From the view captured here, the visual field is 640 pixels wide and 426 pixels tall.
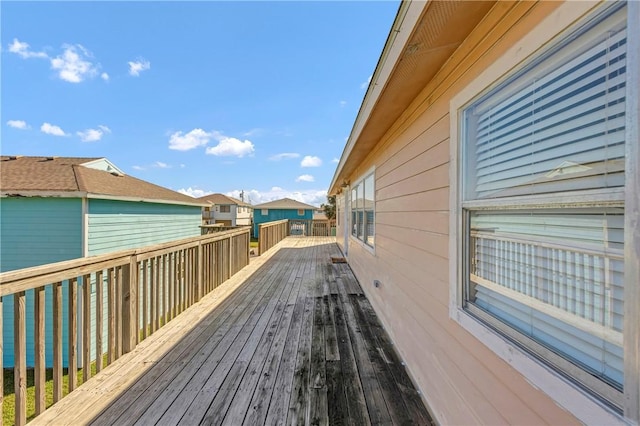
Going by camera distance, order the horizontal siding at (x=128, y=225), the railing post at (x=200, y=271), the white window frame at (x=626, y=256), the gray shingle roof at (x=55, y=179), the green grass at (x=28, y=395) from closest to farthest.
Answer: the white window frame at (x=626, y=256) < the railing post at (x=200, y=271) < the green grass at (x=28, y=395) < the gray shingle roof at (x=55, y=179) < the horizontal siding at (x=128, y=225)

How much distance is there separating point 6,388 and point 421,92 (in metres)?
8.90

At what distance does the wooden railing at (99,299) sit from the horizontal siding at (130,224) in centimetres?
364

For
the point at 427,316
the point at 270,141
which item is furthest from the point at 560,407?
the point at 270,141

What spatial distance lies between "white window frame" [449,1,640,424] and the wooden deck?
1106 mm

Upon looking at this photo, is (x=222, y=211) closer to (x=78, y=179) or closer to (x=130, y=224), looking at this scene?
(x=130, y=224)

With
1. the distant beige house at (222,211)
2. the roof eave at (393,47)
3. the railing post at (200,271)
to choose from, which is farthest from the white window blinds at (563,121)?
the distant beige house at (222,211)

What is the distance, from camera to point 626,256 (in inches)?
27.3

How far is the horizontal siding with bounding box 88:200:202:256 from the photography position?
20.3 feet

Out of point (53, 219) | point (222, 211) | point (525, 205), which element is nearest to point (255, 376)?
point (525, 205)

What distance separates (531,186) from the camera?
104cm

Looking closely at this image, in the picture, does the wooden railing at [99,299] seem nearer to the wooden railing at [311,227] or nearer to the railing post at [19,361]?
the railing post at [19,361]

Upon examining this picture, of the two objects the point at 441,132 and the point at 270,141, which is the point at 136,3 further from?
the point at 270,141

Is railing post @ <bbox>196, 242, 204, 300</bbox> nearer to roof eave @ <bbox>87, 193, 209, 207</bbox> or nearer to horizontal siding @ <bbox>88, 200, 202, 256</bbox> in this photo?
horizontal siding @ <bbox>88, 200, 202, 256</bbox>

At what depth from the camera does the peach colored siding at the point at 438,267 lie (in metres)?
1.12
